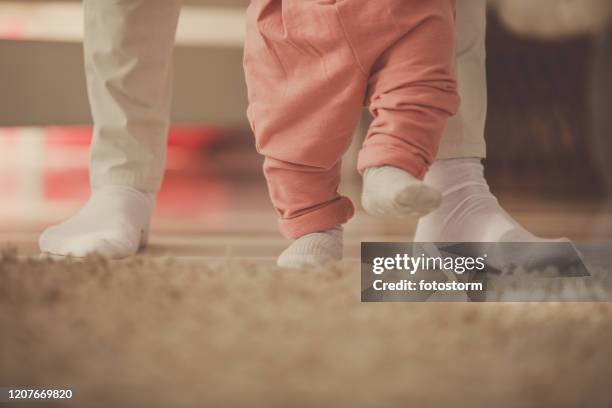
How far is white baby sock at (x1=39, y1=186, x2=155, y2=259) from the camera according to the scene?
0.70 metres

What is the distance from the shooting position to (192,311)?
438mm

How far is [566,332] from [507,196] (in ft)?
3.32

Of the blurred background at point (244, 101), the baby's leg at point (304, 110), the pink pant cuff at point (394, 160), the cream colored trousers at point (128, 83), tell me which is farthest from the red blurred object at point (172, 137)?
the pink pant cuff at point (394, 160)

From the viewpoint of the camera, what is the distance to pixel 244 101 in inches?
76.4

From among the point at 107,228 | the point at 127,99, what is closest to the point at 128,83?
the point at 127,99

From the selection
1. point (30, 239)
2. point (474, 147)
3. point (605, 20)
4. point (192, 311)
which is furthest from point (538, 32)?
point (192, 311)

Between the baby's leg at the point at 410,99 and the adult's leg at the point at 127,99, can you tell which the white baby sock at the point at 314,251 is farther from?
the adult's leg at the point at 127,99

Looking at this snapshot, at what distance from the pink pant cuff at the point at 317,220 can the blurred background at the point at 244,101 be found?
0.48 metres

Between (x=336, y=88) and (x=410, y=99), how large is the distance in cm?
8

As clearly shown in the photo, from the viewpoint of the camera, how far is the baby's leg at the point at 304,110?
2.00ft

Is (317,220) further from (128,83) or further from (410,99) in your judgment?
(128,83)

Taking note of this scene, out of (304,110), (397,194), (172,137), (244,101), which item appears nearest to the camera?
(397,194)

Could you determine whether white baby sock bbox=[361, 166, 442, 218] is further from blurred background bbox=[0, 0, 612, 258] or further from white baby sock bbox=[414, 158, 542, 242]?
blurred background bbox=[0, 0, 612, 258]

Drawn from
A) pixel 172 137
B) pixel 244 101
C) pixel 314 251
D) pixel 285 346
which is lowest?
pixel 285 346
